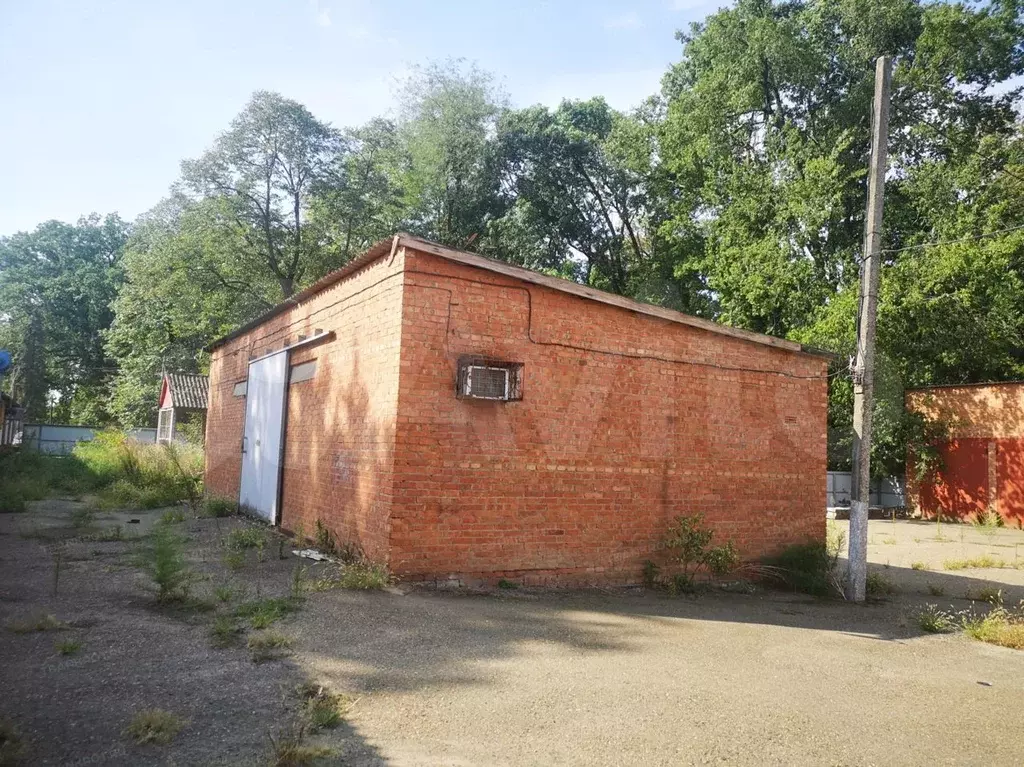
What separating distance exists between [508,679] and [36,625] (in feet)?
12.2

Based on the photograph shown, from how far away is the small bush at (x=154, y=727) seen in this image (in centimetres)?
353

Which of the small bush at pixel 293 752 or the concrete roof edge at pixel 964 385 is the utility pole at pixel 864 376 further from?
the concrete roof edge at pixel 964 385

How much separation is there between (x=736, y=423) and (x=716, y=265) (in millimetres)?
18982

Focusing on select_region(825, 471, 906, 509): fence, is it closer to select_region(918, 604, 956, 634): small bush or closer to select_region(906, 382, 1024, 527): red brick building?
select_region(906, 382, 1024, 527): red brick building

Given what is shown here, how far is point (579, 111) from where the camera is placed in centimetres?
3177

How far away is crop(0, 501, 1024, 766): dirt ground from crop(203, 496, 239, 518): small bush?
5.03 meters

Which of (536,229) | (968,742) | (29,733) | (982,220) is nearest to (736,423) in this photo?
(968,742)

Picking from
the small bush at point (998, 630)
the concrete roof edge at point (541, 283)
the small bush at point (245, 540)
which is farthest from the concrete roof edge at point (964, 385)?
the small bush at point (245, 540)

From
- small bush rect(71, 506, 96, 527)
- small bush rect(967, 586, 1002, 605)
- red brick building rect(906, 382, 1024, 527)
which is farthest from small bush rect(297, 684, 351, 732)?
red brick building rect(906, 382, 1024, 527)

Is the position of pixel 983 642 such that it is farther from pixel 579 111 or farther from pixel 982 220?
pixel 579 111

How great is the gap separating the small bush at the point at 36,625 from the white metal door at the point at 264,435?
226 inches

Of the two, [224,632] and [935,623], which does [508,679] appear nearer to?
[224,632]

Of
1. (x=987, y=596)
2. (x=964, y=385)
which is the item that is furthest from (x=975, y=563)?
(x=964, y=385)

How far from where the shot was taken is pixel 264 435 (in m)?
12.3
